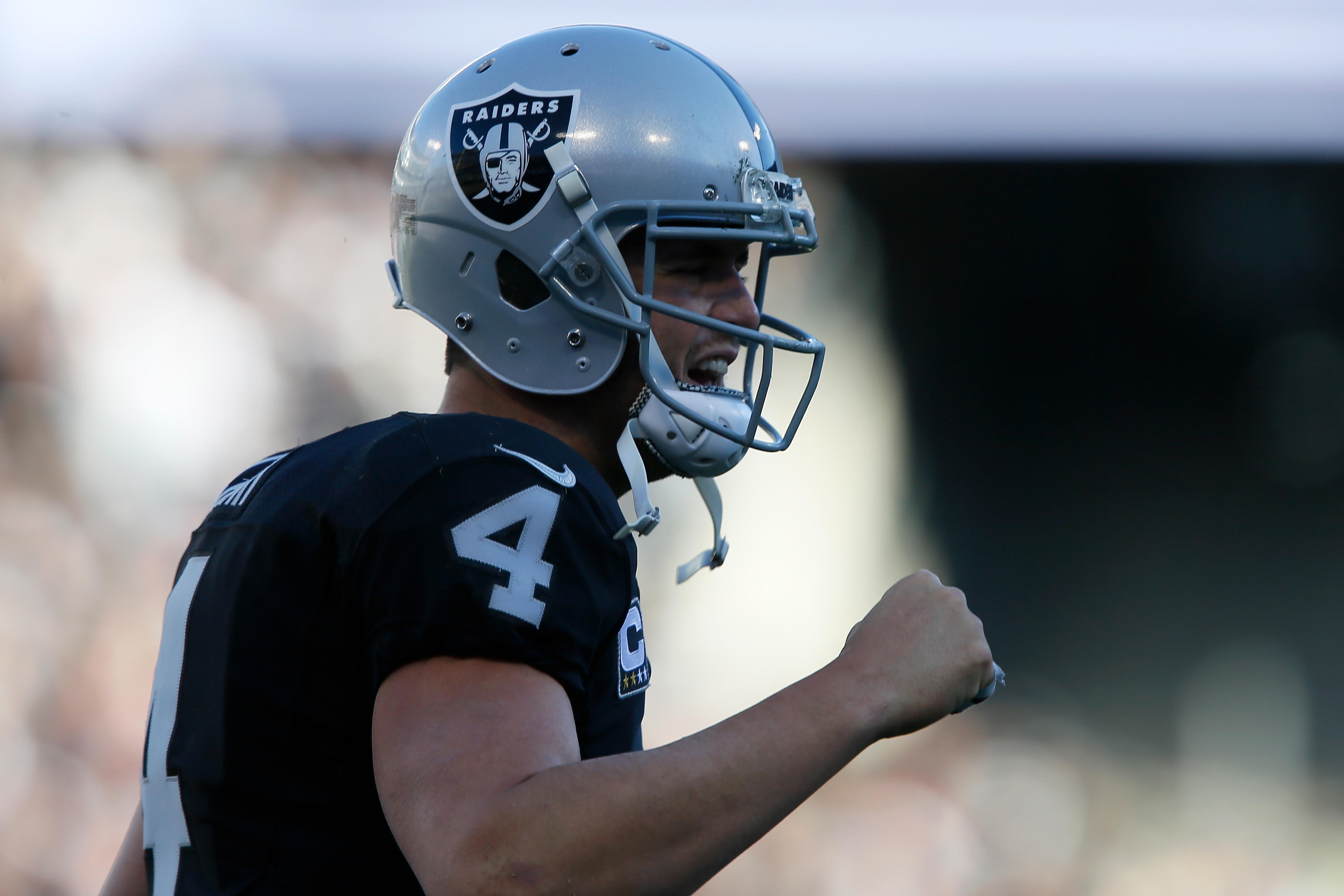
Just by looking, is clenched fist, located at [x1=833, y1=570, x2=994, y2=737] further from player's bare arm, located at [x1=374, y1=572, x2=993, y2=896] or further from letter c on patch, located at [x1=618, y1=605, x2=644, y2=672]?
letter c on patch, located at [x1=618, y1=605, x2=644, y2=672]

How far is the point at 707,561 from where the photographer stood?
1340mm

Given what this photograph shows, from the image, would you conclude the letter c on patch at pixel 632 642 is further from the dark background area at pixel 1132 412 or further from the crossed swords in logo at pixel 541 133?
the dark background area at pixel 1132 412

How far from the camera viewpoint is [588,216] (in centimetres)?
124

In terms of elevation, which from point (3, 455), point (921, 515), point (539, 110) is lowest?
point (921, 515)

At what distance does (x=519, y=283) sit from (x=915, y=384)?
253 centimetres

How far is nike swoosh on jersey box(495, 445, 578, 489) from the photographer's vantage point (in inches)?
37.4

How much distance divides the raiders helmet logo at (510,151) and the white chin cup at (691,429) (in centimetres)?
26

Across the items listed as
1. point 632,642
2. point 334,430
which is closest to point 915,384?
point 334,430

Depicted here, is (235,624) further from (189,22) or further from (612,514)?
(189,22)

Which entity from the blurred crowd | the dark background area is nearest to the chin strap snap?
the blurred crowd

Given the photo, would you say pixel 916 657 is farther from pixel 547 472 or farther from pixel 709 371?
pixel 709 371

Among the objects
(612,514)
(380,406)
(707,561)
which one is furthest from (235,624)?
(380,406)

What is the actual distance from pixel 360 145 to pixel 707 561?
283cm

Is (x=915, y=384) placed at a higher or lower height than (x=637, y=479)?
lower
